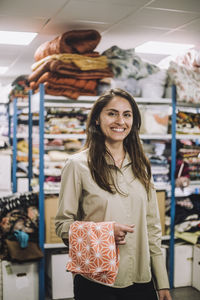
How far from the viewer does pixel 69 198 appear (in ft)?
6.34

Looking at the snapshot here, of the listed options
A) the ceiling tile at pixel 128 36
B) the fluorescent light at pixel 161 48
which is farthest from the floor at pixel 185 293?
the fluorescent light at pixel 161 48

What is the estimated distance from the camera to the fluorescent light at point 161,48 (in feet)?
19.8

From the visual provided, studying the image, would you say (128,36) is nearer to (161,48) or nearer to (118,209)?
(161,48)

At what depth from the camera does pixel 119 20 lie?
466 centimetres

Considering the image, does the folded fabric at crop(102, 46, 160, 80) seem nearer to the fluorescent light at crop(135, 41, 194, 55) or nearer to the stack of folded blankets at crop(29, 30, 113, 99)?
the stack of folded blankets at crop(29, 30, 113, 99)

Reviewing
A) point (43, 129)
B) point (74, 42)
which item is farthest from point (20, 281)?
point (74, 42)

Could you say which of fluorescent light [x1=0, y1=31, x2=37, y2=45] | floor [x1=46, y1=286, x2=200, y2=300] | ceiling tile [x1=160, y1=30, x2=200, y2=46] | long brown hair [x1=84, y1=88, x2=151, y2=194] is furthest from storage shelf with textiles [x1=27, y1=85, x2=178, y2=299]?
long brown hair [x1=84, y1=88, x2=151, y2=194]

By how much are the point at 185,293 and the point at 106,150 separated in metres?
2.71

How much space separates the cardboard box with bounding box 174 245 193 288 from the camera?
14.1 feet

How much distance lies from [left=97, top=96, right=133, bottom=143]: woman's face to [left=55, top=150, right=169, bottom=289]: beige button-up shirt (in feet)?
0.48

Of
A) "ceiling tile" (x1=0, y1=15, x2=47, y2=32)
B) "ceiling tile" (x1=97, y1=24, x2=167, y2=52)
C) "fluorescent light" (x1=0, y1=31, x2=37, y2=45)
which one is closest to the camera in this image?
"ceiling tile" (x1=0, y1=15, x2=47, y2=32)

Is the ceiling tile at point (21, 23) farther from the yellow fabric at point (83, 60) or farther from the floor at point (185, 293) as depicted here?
the floor at point (185, 293)

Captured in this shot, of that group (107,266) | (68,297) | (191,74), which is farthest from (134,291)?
(191,74)

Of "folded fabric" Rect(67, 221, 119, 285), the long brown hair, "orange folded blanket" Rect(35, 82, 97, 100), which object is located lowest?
"folded fabric" Rect(67, 221, 119, 285)
